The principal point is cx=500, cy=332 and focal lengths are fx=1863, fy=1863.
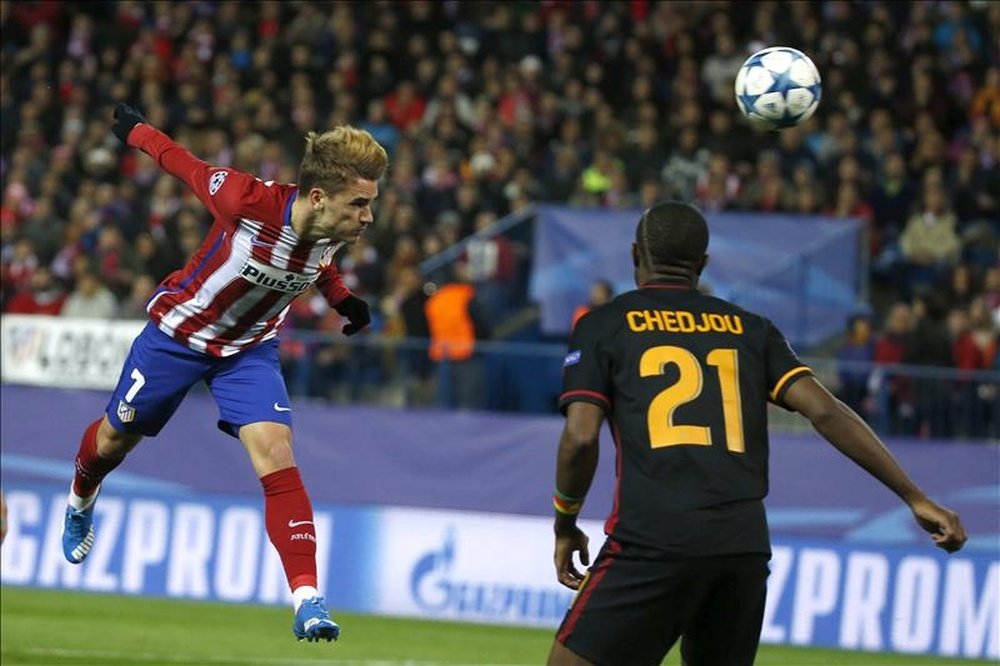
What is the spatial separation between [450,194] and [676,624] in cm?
1489

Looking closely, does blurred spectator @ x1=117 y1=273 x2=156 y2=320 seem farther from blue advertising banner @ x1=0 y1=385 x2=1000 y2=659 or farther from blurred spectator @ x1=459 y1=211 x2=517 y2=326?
blurred spectator @ x1=459 y1=211 x2=517 y2=326

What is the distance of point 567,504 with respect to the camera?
234 inches

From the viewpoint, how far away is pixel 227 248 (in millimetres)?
8367

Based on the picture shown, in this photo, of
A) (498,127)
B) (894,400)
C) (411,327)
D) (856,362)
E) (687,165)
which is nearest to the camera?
(894,400)

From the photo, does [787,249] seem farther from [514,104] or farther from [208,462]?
[208,462]

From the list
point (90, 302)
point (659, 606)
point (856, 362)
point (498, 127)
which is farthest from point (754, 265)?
point (659, 606)

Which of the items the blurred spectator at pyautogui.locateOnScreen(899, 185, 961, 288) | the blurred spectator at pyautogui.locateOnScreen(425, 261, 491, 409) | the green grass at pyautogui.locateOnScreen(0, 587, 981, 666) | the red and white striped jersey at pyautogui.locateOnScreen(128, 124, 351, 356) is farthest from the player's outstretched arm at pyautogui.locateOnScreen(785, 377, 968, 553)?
the blurred spectator at pyautogui.locateOnScreen(899, 185, 961, 288)

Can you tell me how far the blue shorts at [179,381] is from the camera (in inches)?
330

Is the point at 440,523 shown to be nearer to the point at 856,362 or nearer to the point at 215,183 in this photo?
the point at 856,362

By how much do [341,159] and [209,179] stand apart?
0.77 metres

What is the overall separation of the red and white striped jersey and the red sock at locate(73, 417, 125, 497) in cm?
70

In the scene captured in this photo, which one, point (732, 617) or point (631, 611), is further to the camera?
point (732, 617)

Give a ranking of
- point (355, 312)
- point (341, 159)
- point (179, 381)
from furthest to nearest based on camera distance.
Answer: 1. point (355, 312)
2. point (179, 381)
3. point (341, 159)

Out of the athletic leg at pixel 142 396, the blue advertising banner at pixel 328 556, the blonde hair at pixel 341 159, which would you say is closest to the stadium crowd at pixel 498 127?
the blue advertising banner at pixel 328 556
